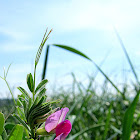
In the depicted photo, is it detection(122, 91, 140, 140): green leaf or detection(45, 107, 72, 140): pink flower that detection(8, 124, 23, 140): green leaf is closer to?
detection(45, 107, 72, 140): pink flower

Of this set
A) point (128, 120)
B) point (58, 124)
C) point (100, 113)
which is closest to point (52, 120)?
point (58, 124)

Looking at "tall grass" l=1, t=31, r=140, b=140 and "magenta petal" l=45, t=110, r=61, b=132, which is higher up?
"magenta petal" l=45, t=110, r=61, b=132

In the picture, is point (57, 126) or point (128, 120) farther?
point (128, 120)

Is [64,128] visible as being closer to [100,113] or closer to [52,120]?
[52,120]

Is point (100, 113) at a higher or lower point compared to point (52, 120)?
lower

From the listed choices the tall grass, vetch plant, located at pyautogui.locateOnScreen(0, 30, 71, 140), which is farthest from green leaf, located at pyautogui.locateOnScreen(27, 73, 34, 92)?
the tall grass

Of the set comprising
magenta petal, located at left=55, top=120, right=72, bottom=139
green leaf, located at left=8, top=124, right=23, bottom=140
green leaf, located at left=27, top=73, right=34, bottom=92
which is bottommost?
magenta petal, located at left=55, top=120, right=72, bottom=139

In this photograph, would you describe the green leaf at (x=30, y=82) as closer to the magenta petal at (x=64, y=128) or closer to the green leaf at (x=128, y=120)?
the magenta petal at (x=64, y=128)

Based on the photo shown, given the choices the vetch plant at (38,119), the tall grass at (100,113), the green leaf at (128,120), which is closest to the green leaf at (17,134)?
the vetch plant at (38,119)
